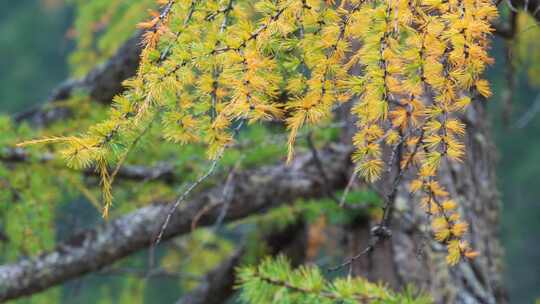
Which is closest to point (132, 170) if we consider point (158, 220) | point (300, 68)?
point (158, 220)

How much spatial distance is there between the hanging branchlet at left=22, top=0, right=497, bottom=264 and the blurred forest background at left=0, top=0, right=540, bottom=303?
1942 mm

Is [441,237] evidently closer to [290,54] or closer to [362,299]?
[362,299]

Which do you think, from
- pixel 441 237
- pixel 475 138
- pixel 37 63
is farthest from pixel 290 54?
pixel 37 63

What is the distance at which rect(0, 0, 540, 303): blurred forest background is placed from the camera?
46.0 feet

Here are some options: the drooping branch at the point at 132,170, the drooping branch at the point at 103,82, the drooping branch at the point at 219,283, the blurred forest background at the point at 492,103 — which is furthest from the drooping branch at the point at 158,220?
the blurred forest background at the point at 492,103

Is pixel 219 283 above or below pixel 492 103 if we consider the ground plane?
above

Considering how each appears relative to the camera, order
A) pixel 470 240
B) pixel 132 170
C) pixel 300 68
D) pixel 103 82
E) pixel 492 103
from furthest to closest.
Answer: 1. pixel 492 103
2. pixel 103 82
3. pixel 132 170
4. pixel 470 240
5. pixel 300 68

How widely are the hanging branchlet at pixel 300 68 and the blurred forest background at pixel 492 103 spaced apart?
1.94 metres

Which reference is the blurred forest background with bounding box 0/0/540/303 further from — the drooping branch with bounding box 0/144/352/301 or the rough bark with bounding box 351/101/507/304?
the drooping branch with bounding box 0/144/352/301

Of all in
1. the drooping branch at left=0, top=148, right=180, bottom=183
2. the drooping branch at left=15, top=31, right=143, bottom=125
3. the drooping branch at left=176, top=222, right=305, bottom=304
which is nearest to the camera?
the drooping branch at left=0, top=148, right=180, bottom=183

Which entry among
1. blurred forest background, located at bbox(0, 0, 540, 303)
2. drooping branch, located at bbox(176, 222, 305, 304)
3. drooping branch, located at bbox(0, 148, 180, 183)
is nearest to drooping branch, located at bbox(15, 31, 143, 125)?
drooping branch, located at bbox(0, 148, 180, 183)

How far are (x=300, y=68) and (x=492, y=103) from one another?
15.3m

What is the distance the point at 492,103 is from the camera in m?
16.0

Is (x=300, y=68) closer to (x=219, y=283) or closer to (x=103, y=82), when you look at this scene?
(x=103, y=82)
